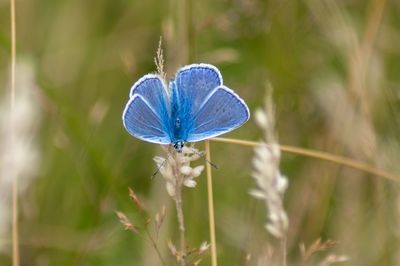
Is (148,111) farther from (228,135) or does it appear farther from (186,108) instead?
(228,135)

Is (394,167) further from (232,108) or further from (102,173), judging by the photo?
(232,108)

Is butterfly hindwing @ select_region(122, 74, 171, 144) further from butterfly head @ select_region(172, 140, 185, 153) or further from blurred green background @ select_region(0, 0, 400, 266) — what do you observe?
blurred green background @ select_region(0, 0, 400, 266)

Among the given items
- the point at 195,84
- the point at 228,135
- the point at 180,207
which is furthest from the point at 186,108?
the point at 228,135

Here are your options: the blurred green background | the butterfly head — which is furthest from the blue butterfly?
the blurred green background

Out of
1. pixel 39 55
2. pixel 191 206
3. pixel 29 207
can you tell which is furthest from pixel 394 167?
pixel 39 55

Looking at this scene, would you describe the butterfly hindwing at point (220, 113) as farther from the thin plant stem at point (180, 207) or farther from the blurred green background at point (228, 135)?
the blurred green background at point (228, 135)
